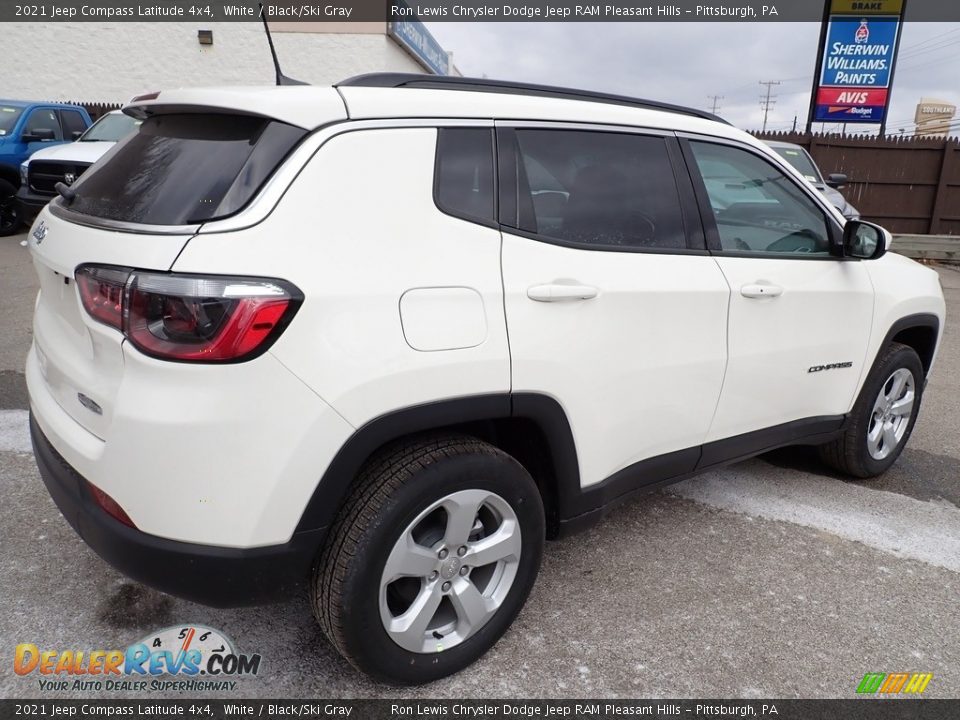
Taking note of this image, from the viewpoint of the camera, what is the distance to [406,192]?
2064 millimetres

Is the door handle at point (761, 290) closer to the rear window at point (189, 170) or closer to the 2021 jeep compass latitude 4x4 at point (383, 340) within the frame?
the 2021 jeep compass latitude 4x4 at point (383, 340)

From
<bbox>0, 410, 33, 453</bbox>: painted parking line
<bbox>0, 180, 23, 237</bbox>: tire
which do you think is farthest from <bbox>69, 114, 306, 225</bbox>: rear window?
<bbox>0, 180, 23, 237</bbox>: tire

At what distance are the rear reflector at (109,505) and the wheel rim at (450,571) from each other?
2.27ft

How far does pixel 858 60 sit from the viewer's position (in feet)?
50.0

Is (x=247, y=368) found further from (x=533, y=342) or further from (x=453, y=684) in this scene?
(x=453, y=684)

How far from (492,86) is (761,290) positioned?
4.36ft

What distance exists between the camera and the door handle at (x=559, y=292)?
222cm

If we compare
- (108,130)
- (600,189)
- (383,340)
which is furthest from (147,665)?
(108,130)

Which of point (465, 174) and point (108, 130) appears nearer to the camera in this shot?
point (465, 174)

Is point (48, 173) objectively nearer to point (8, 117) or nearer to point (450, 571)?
point (8, 117)

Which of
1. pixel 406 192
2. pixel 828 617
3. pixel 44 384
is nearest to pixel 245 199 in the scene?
pixel 406 192

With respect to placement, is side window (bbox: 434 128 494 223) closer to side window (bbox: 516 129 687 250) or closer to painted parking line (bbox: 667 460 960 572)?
side window (bbox: 516 129 687 250)

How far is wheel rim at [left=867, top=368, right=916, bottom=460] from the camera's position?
3805 millimetres

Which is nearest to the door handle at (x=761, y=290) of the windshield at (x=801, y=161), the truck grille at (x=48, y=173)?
the windshield at (x=801, y=161)
